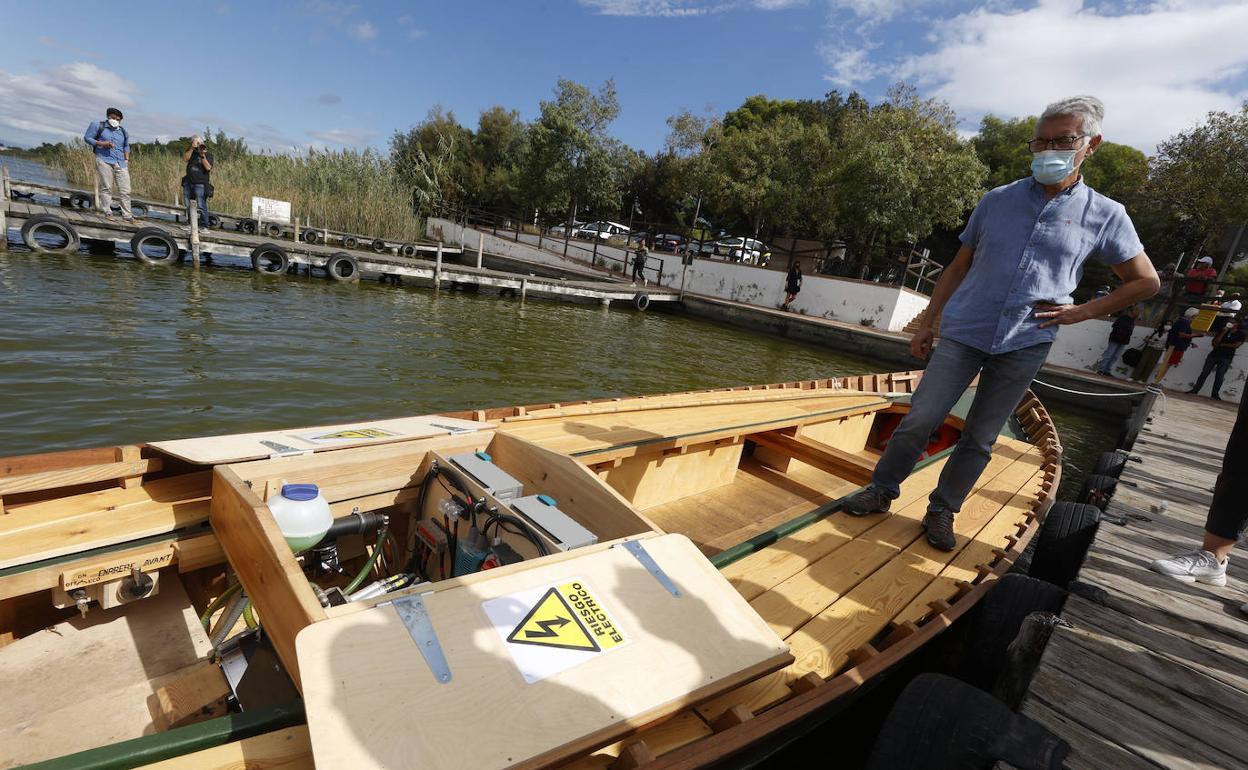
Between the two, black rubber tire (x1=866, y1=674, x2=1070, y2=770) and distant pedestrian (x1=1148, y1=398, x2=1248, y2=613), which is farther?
distant pedestrian (x1=1148, y1=398, x2=1248, y2=613)

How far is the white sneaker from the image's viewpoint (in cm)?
270

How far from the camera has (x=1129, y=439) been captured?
8.54m

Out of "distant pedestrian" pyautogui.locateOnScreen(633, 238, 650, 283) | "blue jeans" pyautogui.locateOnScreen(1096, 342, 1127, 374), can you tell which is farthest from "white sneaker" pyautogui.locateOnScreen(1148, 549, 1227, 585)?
"distant pedestrian" pyautogui.locateOnScreen(633, 238, 650, 283)

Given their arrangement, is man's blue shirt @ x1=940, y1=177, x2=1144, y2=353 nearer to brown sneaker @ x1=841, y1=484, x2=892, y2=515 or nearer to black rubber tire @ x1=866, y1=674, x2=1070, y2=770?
brown sneaker @ x1=841, y1=484, x2=892, y2=515

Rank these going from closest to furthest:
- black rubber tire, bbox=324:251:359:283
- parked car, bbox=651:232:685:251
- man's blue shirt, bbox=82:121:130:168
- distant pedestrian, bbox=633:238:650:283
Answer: man's blue shirt, bbox=82:121:130:168 < black rubber tire, bbox=324:251:359:283 < distant pedestrian, bbox=633:238:650:283 < parked car, bbox=651:232:685:251

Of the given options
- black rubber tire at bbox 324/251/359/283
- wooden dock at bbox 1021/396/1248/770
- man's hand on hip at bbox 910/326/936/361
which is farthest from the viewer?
black rubber tire at bbox 324/251/359/283

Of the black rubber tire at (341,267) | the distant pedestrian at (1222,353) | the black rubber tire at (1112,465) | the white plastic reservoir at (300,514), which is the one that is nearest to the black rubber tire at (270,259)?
the black rubber tire at (341,267)

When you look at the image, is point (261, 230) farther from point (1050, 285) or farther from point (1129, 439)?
point (1129, 439)

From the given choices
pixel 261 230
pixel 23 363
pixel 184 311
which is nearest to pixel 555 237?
pixel 261 230

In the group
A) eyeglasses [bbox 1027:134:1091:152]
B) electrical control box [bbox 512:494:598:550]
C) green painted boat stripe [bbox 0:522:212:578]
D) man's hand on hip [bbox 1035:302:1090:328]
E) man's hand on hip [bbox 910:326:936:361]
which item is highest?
eyeglasses [bbox 1027:134:1091:152]

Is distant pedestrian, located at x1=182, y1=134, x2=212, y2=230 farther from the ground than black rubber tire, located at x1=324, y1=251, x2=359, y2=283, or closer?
farther from the ground

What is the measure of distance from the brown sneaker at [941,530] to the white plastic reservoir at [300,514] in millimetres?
2938

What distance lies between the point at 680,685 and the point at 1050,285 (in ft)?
7.72

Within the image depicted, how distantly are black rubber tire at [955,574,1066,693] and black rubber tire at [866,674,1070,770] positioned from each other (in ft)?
3.24
